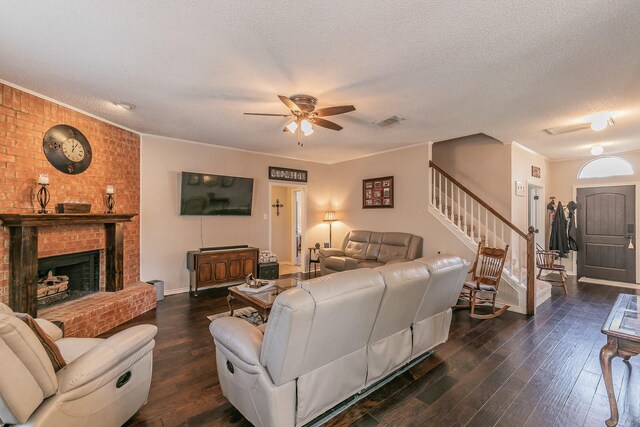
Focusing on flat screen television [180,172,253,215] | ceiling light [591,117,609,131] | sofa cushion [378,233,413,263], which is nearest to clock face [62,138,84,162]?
flat screen television [180,172,253,215]

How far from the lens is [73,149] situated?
3.48 metres

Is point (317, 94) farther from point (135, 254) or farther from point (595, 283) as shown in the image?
point (595, 283)

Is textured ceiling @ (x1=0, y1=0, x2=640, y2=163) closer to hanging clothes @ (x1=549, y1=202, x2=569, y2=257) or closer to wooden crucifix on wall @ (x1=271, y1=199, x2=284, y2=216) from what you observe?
hanging clothes @ (x1=549, y1=202, x2=569, y2=257)

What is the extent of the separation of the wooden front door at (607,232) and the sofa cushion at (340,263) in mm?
5024

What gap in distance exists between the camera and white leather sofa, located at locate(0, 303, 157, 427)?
121 centimetres

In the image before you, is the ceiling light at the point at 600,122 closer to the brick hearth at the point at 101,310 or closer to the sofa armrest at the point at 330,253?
the sofa armrest at the point at 330,253

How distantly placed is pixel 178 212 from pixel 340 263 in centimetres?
306

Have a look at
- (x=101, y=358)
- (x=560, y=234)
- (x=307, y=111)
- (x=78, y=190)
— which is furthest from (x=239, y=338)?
(x=560, y=234)

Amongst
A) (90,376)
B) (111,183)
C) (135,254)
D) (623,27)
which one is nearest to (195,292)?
(135,254)

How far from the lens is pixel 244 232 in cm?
574

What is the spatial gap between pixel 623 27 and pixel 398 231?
4075 millimetres

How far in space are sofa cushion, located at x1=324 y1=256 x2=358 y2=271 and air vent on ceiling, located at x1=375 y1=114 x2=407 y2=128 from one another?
8.26 ft

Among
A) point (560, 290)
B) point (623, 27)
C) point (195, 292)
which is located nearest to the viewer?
point (623, 27)

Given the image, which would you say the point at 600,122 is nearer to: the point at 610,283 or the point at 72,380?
the point at 610,283
